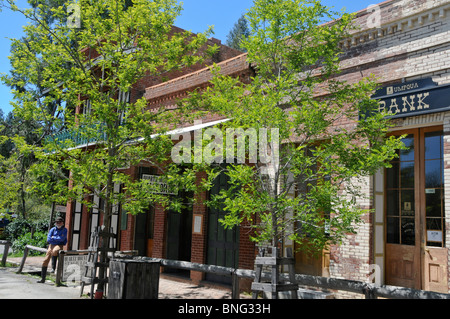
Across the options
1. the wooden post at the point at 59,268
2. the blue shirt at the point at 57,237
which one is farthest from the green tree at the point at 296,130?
the blue shirt at the point at 57,237

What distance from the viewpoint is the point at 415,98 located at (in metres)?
7.68

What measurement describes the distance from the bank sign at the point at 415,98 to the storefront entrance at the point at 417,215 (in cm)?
54

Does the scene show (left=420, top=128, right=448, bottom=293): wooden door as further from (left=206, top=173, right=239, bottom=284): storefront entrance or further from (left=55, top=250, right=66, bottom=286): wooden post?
(left=55, top=250, right=66, bottom=286): wooden post

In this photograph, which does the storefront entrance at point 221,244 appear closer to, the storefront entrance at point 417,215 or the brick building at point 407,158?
the brick building at point 407,158

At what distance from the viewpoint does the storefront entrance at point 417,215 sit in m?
7.49

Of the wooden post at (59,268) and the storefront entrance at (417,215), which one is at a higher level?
the storefront entrance at (417,215)

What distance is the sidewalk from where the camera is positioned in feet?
28.4

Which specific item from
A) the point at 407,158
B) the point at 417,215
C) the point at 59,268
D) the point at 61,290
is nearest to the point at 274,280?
the point at 417,215

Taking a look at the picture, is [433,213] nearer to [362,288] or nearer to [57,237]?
[362,288]

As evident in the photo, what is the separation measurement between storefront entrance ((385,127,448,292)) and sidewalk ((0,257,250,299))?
3412mm

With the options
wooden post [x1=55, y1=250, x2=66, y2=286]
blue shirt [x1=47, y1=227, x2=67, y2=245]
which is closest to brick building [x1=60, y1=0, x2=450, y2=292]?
wooden post [x1=55, y1=250, x2=66, y2=286]

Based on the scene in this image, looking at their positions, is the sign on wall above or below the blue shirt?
below

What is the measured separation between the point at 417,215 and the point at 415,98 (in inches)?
85.2

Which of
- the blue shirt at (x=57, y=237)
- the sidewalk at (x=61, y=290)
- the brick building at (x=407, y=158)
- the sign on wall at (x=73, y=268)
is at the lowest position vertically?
the sidewalk at (x=61, y=290)
